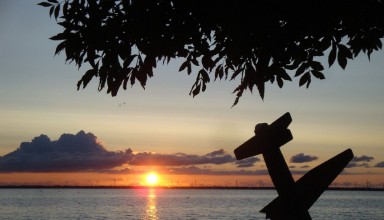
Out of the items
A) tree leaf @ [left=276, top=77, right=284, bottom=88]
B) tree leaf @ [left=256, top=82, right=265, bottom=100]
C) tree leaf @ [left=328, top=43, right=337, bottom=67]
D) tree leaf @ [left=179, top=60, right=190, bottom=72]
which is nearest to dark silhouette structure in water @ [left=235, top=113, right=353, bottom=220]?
tree leaf @ [left=256, top=82, right=265, bottom=100]

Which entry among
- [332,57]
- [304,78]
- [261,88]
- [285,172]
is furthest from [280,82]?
[285,172]

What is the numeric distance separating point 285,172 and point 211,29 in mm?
1760

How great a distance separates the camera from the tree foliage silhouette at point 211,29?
4.95 meters

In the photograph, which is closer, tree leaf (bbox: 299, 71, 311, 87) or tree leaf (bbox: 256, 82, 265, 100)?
tree leaf (bbox: 256, 82, 265, 100)

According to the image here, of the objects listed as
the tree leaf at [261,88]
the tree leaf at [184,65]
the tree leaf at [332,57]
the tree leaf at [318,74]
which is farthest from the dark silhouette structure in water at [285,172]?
the tree leaf at [184,65]

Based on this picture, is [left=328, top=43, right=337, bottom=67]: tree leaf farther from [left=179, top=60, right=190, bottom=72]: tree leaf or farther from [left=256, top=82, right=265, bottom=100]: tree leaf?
[left=179, top=60, right=190, bottom=72]: tree leaf

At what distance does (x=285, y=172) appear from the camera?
454 centimetres

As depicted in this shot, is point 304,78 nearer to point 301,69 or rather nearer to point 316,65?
point 301,69

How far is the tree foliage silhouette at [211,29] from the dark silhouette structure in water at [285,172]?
0.83 m

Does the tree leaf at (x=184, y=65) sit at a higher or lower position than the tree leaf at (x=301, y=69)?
higher

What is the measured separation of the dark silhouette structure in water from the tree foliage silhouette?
83cm

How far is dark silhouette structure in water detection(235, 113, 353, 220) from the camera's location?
445cm

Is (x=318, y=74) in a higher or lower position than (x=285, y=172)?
higher

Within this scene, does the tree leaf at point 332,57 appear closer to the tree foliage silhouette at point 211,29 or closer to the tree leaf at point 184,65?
the tree foliage silhouette at point 211,29
